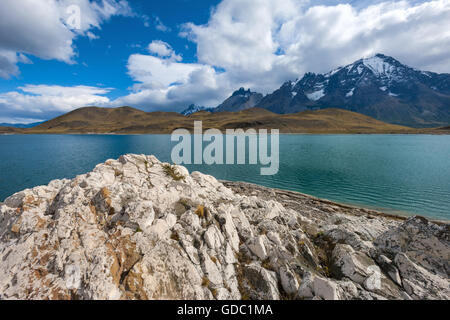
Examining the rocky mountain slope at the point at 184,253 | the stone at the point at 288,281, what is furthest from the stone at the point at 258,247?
the stone at the point at 288,281

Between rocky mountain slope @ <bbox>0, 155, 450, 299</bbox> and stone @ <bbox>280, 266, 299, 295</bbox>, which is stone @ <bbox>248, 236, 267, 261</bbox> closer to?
rocky mountain slope @ <bbox>0, 155, 450, 299</bbox>

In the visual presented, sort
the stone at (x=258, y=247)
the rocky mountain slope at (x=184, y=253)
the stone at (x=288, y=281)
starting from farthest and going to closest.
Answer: the stone at (x=258, y=247), the stone at (x=288, y=281), the rocky mountain slope at (x=184, y=253)

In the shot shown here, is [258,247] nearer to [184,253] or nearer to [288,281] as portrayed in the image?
[288,281]

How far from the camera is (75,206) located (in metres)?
10.7

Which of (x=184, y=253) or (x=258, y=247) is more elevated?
(x=184, y=253)

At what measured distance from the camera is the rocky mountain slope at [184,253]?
8.20 metres

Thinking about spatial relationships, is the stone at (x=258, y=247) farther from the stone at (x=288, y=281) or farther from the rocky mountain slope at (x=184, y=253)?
the stone at (x=288, y=281)

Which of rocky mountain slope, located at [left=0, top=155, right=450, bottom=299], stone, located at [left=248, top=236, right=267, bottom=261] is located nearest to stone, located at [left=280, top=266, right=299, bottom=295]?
rocky mountain slope, located at [left=0, top=155, right=450, bottom=299]

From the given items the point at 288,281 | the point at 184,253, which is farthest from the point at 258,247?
the point at 184,253

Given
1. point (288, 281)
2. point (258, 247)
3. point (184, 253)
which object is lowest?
point (288, 281)

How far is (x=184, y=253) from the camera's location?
31.3 feet
